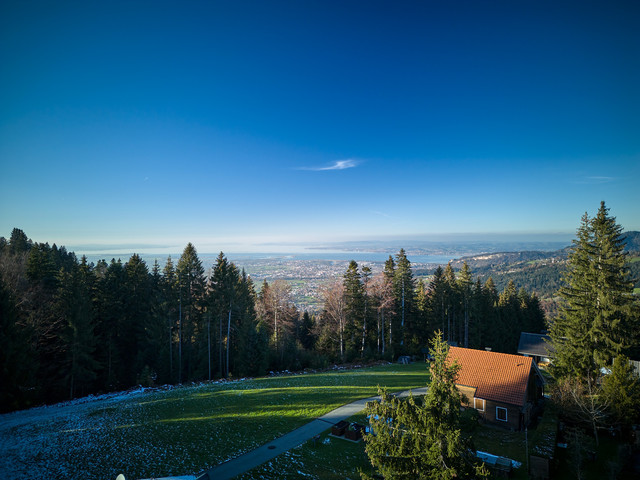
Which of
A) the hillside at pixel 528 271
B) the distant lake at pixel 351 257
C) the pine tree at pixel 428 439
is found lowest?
the hillside at pixel 528 271

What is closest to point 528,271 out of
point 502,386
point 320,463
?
point 502,386

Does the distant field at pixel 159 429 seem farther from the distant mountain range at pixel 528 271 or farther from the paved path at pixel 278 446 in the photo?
the distant mountain range at pixel 528 271

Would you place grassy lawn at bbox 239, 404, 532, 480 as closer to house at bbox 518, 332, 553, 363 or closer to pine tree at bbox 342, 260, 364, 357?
pine tree at bbox 342, 260, 364, 357

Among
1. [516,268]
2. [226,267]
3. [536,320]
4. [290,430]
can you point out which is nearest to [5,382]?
[226,267]

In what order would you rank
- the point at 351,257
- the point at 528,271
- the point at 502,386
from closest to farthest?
the point at 502,386 < the point at 351,257 < the point at 528,271

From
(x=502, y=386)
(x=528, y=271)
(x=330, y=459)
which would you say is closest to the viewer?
(x=330, y=459)

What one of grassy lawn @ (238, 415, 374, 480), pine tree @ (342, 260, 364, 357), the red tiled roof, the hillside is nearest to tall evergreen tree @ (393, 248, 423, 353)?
pine tree @ (342, 260, 364, 357)

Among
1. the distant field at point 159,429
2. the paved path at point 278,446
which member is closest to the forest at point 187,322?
the distant field at point 159,429

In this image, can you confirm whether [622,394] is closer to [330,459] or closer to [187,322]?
[330,459]
